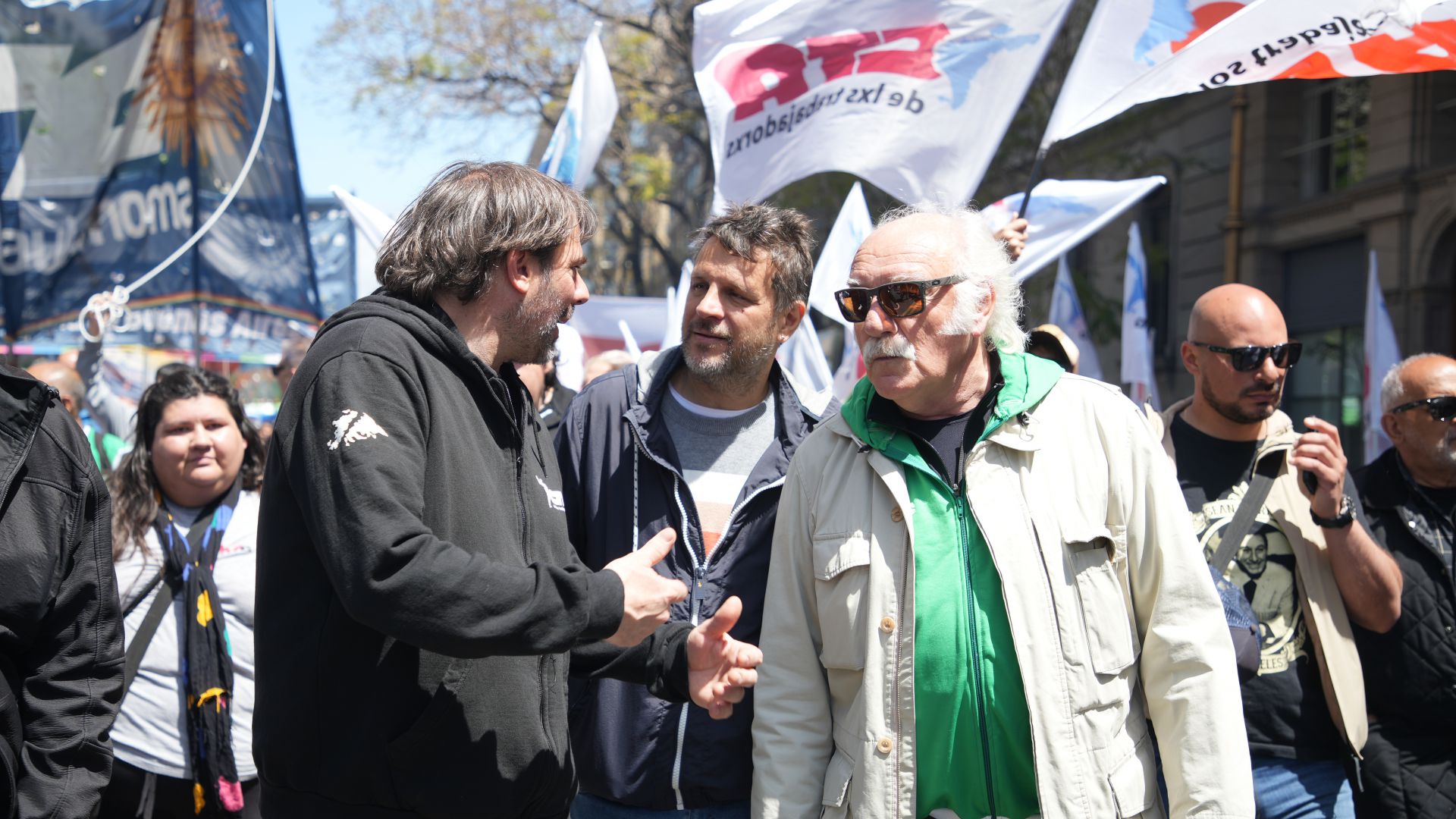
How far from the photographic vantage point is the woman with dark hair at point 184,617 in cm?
386

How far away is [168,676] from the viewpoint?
393 cm

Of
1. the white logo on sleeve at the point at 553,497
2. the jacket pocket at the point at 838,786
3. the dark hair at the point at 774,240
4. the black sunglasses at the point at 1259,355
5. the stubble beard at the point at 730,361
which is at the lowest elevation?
the jacket pocket at the point at 838,786

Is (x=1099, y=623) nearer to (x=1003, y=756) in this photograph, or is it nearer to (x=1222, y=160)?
(x=1003, y=756)

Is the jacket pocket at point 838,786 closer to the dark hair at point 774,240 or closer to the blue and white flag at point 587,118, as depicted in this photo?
the dark hair at point 774,240

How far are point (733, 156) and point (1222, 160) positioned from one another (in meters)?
13.6

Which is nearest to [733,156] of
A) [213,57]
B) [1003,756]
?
[213,57]

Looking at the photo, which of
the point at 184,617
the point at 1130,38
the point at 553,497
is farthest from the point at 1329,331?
the point at 553,497

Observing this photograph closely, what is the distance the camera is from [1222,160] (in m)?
17.5

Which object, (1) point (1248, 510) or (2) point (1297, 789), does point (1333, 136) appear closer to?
(1) point (1248, 510)

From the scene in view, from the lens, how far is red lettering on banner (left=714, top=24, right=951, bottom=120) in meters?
5.31

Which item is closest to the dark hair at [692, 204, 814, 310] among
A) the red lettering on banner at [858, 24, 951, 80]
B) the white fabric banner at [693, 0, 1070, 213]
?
the white fabric banner at [693, 0, 1070, 213]

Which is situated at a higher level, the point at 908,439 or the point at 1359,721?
the point at 908,439

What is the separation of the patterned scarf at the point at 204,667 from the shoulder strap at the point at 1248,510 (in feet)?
9.63

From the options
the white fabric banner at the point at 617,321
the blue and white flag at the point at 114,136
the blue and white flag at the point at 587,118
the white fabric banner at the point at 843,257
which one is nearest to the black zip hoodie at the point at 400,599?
the blue and white flag at the point at 114,136
